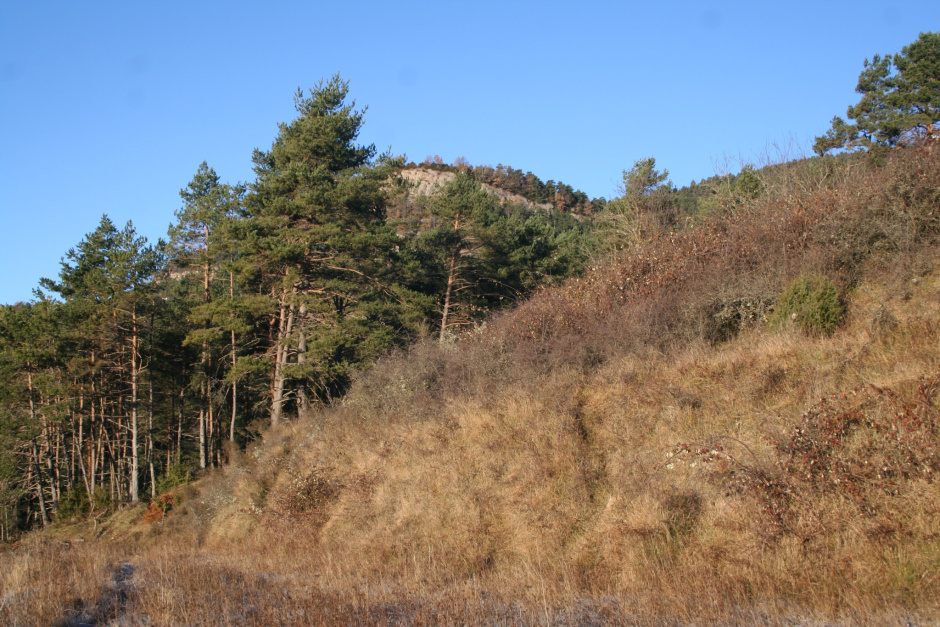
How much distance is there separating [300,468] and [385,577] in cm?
708

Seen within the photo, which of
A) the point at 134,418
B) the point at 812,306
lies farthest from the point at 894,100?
the point at 134,418

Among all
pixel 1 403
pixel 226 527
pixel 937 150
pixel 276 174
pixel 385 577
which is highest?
pixel 276 174

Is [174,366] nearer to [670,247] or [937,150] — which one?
[670,247]

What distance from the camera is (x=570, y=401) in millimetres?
10922

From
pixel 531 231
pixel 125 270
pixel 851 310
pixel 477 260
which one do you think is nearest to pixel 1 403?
pixel 125 270

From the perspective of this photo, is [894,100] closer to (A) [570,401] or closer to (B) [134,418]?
(A) [570,401]

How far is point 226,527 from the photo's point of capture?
15.0 metres

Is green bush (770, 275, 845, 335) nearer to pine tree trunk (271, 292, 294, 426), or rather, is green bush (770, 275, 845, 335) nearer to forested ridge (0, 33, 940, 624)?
forested ridge (0, 33, 940, 624)

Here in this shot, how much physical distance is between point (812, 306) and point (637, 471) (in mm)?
4608

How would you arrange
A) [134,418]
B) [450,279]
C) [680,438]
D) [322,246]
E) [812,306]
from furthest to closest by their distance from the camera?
[450,279] < [134,418] < [322,246] < [812,306] < [680,438]

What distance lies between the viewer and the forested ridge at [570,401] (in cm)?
645

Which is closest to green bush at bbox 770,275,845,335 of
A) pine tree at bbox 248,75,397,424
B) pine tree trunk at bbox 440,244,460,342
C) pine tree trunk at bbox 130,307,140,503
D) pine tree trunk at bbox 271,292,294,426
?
pine tree at bbox 248,75,397,424

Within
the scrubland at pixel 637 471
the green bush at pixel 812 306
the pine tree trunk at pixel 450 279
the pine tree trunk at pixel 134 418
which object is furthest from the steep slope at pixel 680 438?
the pine tree trunk at pixel 134 418

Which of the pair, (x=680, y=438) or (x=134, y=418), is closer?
(x=680, y=438)
